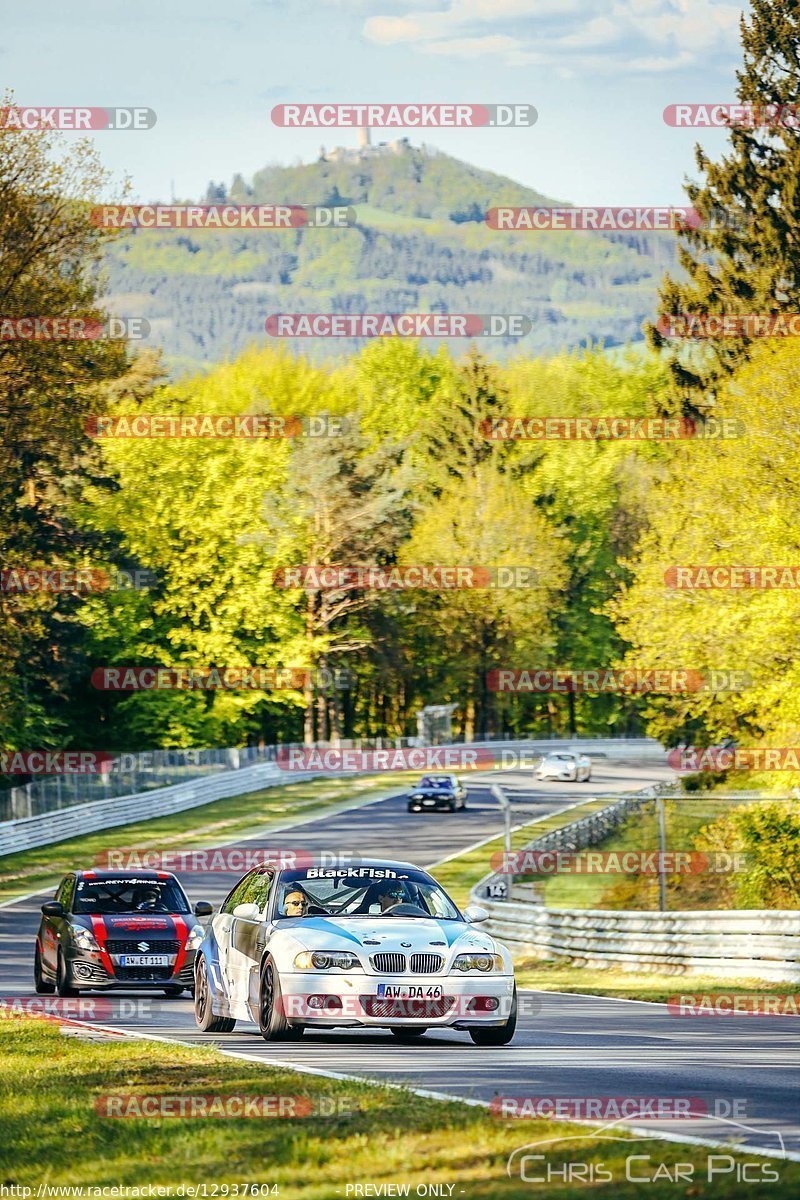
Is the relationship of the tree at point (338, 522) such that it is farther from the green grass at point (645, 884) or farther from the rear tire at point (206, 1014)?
the rear tire at point (206, 1014)

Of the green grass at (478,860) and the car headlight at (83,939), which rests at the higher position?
the car headlight at (83,939)

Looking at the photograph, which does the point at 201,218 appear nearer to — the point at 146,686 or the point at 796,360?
the point at 796,360

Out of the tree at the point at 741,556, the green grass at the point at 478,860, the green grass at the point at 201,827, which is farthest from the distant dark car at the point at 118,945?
the green grass at the point at 201,827

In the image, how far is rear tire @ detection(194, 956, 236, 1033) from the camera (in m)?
16.0

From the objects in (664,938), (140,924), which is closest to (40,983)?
(140,924)

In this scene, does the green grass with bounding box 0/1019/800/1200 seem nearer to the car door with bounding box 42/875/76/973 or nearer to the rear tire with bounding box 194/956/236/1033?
the rear tire with bounding box 194/956/236/1033

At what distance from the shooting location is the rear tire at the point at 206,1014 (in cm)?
1603

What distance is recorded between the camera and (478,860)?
164 ft

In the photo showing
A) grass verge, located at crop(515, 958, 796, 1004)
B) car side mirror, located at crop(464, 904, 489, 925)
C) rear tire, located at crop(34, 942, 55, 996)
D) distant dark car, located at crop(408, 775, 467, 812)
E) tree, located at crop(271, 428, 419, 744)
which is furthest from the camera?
tree, located at crop(271, 428, 419, 744)

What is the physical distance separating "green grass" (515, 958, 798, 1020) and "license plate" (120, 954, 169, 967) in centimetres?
557

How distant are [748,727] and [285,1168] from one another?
3644 cm

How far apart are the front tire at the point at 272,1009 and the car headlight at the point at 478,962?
1297 millimetres

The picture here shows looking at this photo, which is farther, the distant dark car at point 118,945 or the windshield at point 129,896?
the windshield at point 129,896

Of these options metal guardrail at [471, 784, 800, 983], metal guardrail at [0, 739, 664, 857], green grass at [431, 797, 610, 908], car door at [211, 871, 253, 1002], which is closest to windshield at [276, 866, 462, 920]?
car door at [211, 871, 253, 1002]
